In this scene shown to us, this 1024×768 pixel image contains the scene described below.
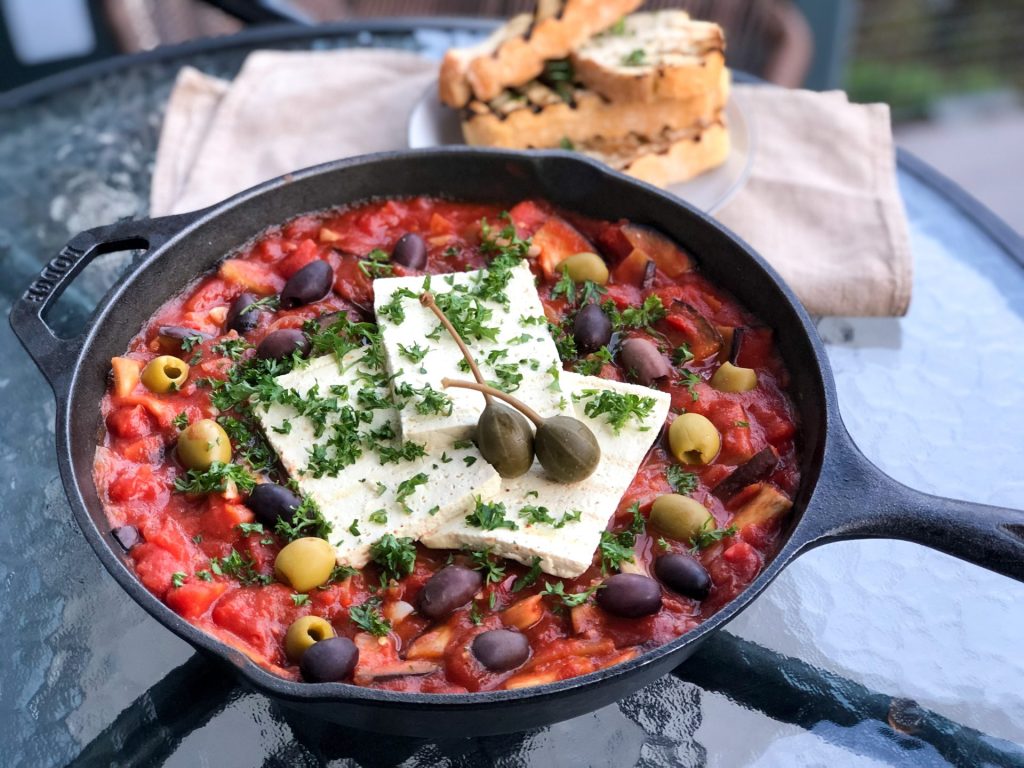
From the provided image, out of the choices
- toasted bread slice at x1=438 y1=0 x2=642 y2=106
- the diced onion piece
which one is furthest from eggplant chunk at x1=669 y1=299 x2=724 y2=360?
the diced onion piece

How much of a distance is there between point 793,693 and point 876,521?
0.69 meters

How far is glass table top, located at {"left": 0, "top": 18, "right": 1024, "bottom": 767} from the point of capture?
3055 millimetres

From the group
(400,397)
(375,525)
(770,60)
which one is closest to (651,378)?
(400,397)

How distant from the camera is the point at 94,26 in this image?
757 cm

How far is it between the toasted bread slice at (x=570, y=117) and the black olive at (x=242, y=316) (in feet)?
4.63

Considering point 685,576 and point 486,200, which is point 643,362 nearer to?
point 685,576

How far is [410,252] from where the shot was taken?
12.6 ft

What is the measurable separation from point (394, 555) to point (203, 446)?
69 cm

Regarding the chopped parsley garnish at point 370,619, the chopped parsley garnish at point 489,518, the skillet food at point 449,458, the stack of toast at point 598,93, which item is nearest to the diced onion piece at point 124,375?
the skillet food at point 449,458

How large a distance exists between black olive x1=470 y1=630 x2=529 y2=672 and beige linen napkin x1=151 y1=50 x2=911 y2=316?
85.4 inches

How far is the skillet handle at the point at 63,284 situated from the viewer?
10.3ft

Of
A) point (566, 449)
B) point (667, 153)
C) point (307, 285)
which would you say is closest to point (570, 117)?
point (667, 153)

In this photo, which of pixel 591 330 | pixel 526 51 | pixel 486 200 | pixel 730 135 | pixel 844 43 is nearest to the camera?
pixel 591 330

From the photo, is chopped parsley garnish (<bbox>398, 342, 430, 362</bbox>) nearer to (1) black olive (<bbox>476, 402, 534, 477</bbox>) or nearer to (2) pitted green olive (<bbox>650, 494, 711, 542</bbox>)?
(1) black olive (<bbox>476, 402, 534, 477</bbox>)
